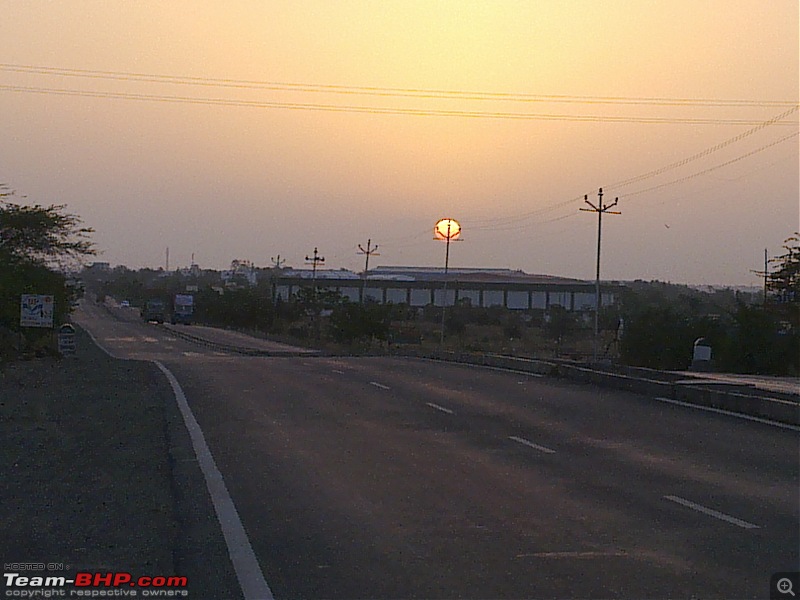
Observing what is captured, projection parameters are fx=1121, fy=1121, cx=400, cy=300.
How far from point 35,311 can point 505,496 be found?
32.4 meters

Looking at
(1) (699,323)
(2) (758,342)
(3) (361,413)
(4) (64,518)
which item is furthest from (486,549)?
(1) (699,323)

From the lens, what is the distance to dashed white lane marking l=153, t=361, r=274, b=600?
314 inches

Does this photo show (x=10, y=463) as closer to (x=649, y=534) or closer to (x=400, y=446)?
(x=400, y=446)

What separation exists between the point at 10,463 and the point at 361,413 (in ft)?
26.6

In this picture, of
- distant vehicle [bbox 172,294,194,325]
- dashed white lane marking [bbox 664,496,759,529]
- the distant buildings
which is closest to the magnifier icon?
dashed white lane marking [bbox 664,496,759,529]

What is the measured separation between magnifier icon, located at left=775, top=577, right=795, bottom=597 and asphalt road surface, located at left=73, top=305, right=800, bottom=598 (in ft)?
0.40

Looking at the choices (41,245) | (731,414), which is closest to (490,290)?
(41,245)

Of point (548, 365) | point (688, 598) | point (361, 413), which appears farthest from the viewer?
point (548, 365)

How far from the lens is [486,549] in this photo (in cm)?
934

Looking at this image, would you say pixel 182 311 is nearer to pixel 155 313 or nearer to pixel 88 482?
pixel 155 313

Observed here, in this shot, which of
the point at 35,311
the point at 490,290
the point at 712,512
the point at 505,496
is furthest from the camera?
the point at 490,290

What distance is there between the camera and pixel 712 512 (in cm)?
1110

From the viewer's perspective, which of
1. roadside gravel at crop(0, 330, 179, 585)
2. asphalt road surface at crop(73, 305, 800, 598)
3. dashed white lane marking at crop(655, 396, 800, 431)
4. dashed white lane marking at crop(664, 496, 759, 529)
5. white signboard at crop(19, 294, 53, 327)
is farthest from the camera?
white signboard at crop(19, 294, 53, 327)

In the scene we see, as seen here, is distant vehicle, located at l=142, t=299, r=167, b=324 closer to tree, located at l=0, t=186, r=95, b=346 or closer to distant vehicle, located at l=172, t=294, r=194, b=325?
distant vehicle, located at l=172, t=294, r=194, b=325
